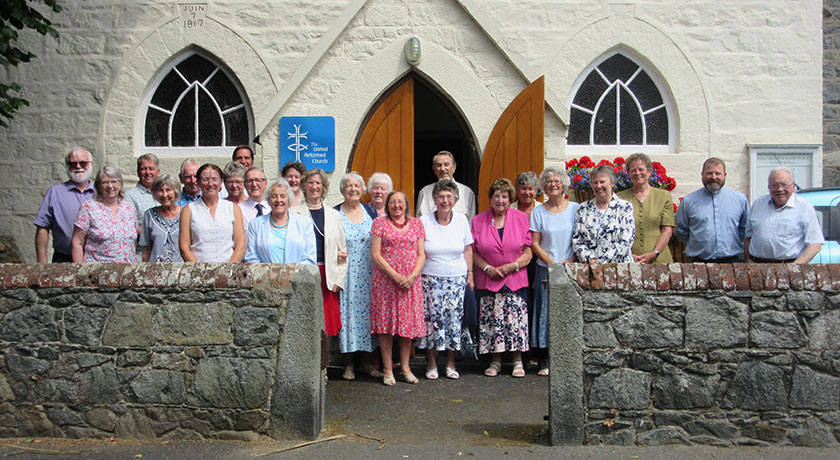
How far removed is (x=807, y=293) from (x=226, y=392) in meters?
3.71

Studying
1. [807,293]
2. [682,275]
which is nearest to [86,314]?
[682,275]

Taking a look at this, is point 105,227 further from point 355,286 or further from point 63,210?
point 355,286

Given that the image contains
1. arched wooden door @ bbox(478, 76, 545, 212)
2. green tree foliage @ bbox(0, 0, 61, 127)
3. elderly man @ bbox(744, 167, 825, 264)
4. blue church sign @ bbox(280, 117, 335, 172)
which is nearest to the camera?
elderly man @ bbox(744, 167, 825, 264)

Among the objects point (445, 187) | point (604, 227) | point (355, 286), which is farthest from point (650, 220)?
point (355, 286)

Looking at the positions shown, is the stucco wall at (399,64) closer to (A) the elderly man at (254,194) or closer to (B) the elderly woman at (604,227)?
(A) the elderly man at (254,194)

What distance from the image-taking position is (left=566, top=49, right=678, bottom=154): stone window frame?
9.15m

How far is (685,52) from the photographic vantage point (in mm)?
9000

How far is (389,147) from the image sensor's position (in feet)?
29.0

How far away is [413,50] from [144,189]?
331 centimetres

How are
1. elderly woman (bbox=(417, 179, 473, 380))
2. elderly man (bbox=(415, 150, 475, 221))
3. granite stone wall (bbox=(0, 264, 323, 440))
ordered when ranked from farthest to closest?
elderly man (bbox=(415, 150, 475, 221))
elderly woman (bbox=(417, 179, 473, 380))
granite stone wall (bbox=(0, 264, 323, 440))

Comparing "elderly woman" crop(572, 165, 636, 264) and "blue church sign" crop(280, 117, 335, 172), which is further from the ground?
"blue church sign" crop(280, 117, 335, 172)

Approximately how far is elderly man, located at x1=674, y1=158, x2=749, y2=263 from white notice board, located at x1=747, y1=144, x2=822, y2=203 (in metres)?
2.34

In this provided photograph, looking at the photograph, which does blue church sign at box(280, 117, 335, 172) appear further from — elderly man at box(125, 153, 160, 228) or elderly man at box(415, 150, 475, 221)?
elderly man at box(125, 153, 160, 228)

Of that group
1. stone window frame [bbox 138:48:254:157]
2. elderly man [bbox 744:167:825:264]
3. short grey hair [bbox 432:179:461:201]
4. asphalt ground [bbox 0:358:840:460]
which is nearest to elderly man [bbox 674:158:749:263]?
elderly man [bbox 744:167:825:264]
